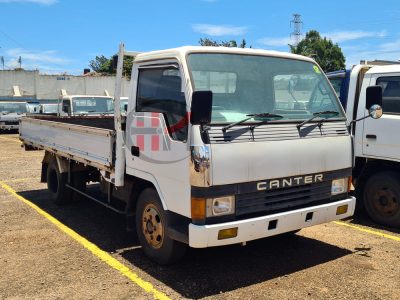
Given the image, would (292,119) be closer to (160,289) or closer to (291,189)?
(291,189)

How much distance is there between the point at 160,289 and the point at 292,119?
211 cm

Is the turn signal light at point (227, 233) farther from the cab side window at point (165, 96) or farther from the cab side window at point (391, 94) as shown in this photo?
the cab side window at point (391, 94)

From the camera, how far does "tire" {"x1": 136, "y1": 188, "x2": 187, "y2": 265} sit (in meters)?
4.51

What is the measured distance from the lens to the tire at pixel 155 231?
178 inches

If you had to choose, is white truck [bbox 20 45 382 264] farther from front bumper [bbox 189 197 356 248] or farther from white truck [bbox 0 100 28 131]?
white truck [bbox 0 100 28 131]

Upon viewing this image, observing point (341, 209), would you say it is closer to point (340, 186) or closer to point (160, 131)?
point (340, 186)

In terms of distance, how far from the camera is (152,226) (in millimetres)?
4734

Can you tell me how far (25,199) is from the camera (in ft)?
27.0

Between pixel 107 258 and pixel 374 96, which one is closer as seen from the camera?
pixel 107 258

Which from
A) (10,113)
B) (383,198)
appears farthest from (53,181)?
(10,113)

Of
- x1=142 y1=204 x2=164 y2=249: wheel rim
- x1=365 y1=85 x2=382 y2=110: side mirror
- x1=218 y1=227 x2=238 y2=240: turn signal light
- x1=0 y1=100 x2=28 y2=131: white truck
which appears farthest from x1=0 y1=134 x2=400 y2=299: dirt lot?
x1=0 y1=100 x2=28 y2=131: white truck

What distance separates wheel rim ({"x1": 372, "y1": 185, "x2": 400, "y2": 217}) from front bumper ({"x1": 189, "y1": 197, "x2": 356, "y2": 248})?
1.78 m

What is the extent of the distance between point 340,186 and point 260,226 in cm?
125

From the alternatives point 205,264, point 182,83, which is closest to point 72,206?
point 205,264
